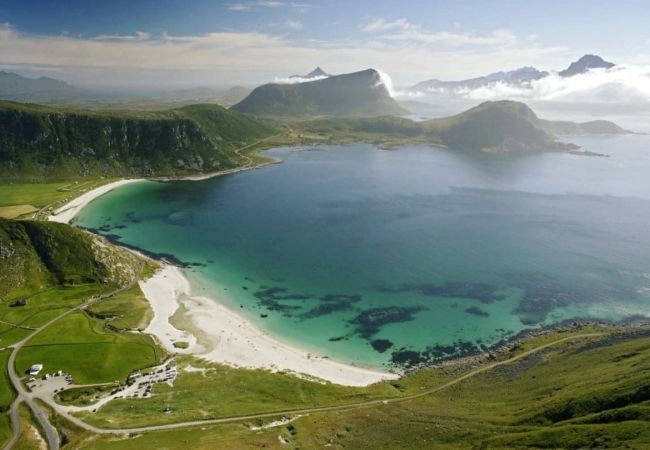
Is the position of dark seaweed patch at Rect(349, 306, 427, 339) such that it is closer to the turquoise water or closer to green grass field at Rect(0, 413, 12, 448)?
the turquoise water

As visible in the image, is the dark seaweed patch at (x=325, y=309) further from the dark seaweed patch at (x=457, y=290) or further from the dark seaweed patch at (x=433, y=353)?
the dark seaweed patch at (x=433, y=353)

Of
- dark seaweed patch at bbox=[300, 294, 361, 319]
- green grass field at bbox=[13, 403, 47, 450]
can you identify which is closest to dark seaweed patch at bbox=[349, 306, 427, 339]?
dark seaweed patch at bbox=[300, 294, 361, 319]

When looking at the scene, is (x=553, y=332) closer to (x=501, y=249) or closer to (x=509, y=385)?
(x=509, y=385)

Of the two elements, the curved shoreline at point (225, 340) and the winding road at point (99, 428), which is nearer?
the winding road at point (99, 428)

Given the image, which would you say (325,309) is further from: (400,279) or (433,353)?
(433,353)

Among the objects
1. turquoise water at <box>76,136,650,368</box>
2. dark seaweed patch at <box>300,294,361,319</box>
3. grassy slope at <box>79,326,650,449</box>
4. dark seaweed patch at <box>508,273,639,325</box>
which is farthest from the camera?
dark seaweed patch at <box>508,273,639,325</box>

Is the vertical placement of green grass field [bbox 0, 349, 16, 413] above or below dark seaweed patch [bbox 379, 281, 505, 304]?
below

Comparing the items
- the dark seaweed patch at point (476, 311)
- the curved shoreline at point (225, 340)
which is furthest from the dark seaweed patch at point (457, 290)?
the curved shoreline at point (225, 340)

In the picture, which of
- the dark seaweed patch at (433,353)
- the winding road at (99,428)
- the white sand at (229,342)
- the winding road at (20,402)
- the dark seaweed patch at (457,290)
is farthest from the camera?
the dark seaweed patch at (457,290)
